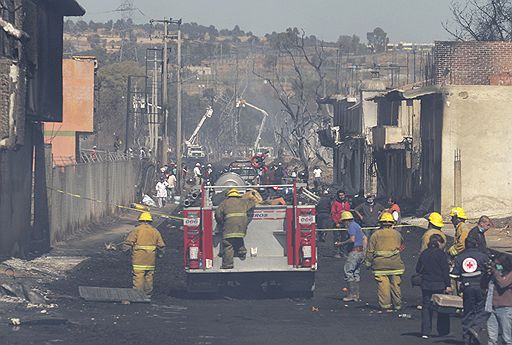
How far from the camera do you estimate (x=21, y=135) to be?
2253cm

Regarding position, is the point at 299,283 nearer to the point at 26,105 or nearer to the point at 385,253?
the point at 385,253

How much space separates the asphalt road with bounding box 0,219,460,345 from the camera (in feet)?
50.3

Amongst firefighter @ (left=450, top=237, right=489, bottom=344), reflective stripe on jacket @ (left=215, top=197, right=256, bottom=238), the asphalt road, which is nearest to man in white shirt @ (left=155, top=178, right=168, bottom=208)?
the asphalt road

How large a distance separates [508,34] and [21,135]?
55080mm

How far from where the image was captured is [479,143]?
41.0 m

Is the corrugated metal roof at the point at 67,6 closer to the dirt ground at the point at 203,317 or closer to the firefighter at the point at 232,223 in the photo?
the dirt ground at the point at 203,317

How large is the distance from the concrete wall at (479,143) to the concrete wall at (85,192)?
40.7 feet

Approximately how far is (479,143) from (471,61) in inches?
366

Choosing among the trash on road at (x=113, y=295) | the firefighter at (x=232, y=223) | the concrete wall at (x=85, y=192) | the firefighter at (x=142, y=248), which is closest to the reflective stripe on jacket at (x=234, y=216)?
the firefighter at (x=232, y=223)

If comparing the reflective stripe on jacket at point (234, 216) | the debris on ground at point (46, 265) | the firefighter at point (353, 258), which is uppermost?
the reflective stripe on jacket at point (234, 216)

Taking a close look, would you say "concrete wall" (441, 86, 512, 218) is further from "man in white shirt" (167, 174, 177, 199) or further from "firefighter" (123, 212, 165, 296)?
"firefighter" (123, 212, 165, 296)

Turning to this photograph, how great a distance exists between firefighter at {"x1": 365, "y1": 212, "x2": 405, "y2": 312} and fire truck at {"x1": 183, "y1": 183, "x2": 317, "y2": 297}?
1.58 m

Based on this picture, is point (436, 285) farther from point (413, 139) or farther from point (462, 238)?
point (413, 139)

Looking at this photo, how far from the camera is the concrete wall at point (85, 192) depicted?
31.1 m
